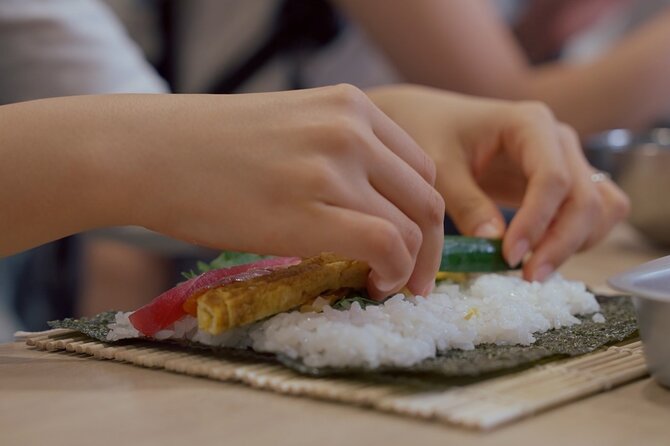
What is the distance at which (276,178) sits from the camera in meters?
0.73

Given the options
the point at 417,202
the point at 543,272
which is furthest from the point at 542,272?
the point at 417,202

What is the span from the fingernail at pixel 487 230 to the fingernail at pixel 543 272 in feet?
0.29

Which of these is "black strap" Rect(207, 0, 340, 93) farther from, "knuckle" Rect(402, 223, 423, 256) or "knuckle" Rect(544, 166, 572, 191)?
"knuckle" Rect(402, 223, 423, 256)

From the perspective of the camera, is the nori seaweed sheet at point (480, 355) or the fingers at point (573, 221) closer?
the nori seaweed sheet at point (480, 355)

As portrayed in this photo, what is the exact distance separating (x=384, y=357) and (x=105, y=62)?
101 cm

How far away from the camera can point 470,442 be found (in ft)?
1.89

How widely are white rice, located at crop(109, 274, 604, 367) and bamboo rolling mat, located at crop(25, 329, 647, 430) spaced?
2 centimetres

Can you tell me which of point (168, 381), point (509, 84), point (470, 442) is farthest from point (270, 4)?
point (470, 442)

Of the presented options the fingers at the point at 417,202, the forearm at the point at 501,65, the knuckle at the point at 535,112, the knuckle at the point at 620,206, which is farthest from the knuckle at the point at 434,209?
the forearm at the point at 501,65

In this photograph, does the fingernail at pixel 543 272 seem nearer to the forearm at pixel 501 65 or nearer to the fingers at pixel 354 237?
the fingers at pixel 354 237

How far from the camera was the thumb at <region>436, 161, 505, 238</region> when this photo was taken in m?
1.17

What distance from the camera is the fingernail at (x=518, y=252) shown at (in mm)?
1091

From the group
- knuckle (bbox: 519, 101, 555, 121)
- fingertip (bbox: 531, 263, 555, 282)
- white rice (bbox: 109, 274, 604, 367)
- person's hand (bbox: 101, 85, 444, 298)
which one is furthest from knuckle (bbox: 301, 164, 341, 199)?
knuckle (bbox: 519, 101, 555, 121)

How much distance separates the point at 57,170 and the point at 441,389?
0.37 m
